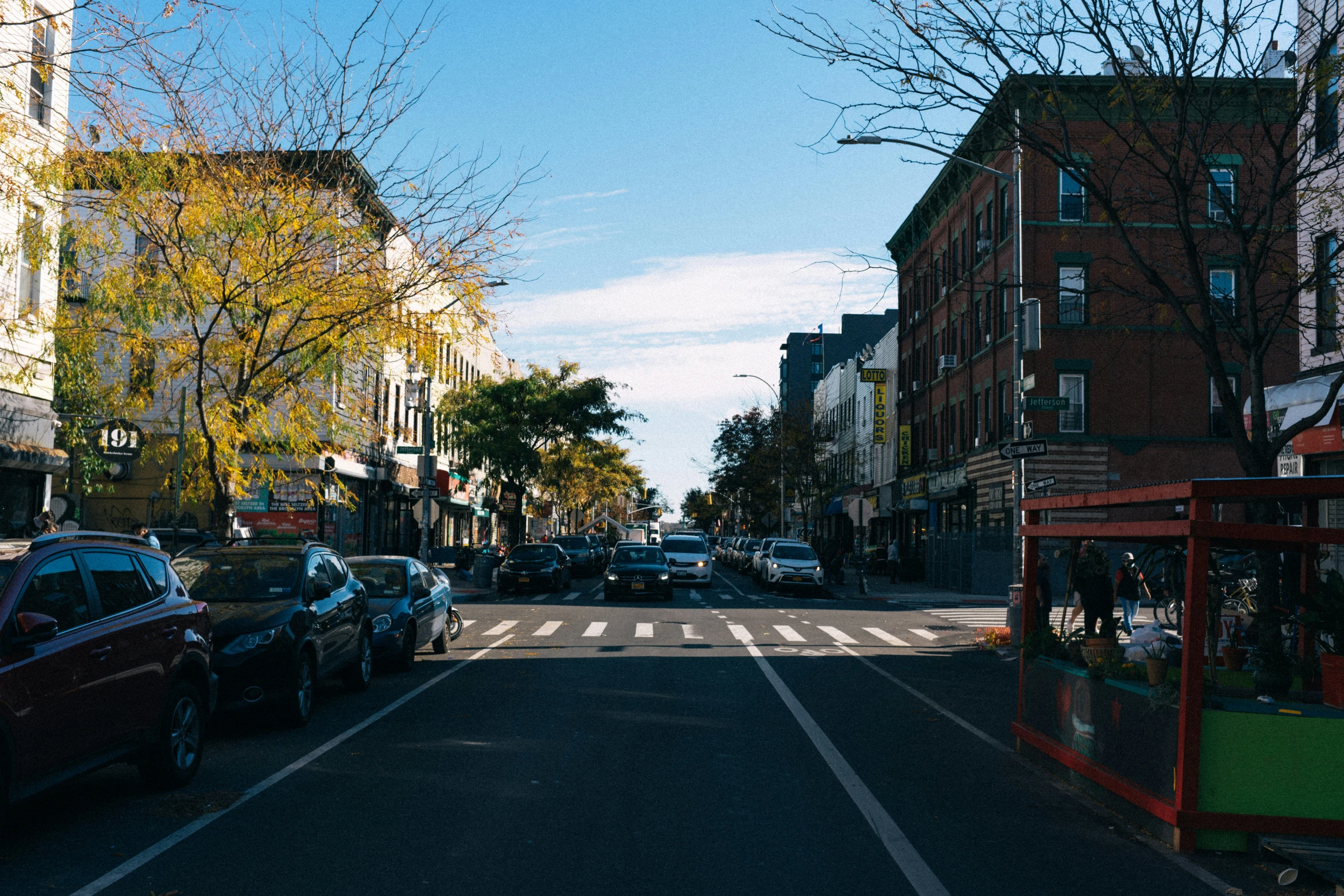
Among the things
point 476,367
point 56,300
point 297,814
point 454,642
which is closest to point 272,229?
point 56,300

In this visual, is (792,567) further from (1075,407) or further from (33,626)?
(33,626)

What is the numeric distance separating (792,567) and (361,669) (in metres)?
26.6

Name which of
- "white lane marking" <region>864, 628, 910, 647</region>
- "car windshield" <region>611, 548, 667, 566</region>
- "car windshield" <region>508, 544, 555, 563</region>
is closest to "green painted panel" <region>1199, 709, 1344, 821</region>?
"white lane marking" <region>864, 628, 910, 647</region>

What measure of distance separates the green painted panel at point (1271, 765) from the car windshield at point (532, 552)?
104ft

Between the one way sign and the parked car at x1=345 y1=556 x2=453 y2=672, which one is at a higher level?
the one way sign

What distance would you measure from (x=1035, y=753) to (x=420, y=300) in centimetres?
1336

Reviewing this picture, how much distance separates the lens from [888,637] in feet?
76.6

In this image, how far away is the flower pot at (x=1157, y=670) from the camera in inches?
309

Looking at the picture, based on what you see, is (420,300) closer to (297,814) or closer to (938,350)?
(297,814)

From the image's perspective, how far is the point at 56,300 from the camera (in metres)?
20.3

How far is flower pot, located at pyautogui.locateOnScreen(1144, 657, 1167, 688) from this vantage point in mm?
7855

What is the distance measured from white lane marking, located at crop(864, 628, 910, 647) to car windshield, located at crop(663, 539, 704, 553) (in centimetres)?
1757

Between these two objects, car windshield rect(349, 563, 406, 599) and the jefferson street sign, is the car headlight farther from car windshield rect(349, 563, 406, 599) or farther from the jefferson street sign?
the jefferson street sign

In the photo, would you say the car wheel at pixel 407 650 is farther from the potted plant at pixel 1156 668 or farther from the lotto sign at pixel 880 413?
the lotto sign at pixel 880 413
